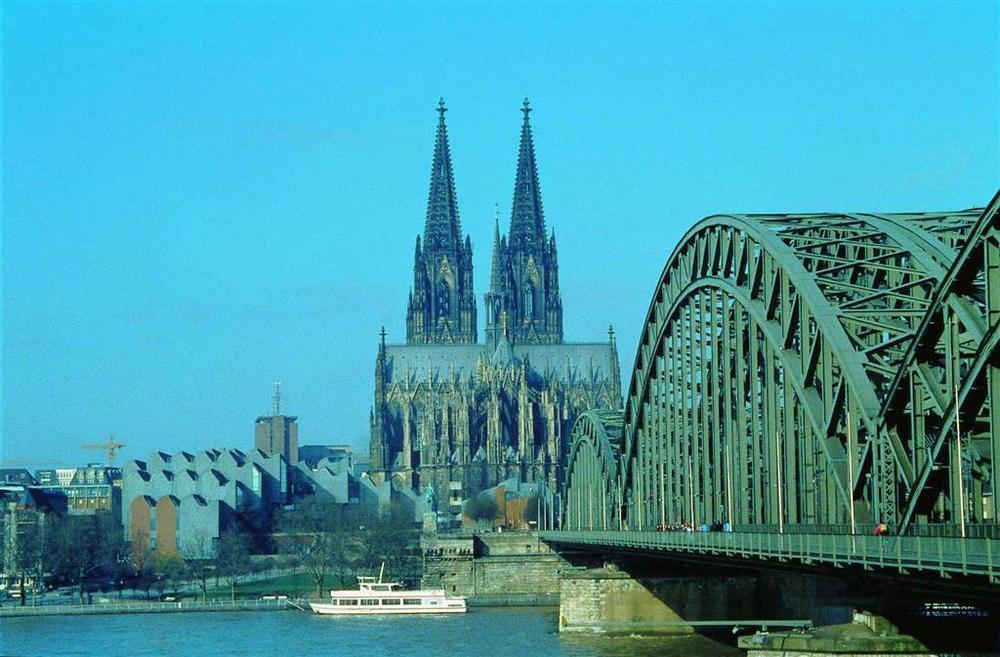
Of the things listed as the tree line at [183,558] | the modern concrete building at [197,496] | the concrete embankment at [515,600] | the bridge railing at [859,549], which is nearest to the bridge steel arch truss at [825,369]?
the bridge railing at [859,549]

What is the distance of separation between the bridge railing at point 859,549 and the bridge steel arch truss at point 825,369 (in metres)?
0.96

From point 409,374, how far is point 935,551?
534 ft

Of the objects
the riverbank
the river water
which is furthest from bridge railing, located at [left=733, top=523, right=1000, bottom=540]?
the riverbank

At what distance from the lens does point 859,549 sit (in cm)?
4062

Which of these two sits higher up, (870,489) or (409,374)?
(409,374)

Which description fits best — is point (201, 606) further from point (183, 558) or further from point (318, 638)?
point (183, 558)

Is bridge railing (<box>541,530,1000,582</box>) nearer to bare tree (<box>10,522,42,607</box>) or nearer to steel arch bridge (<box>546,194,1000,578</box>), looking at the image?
steel arch bridge (<box>546,194,1000,578</box>)

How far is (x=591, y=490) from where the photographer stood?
103 meters

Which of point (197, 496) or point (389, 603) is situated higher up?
point (197, 496)

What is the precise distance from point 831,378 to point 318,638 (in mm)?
46961

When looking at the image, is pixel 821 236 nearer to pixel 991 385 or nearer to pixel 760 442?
pixel 760 442

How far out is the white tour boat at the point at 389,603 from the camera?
111062 millimetres

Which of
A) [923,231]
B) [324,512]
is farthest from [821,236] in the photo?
[324,512]

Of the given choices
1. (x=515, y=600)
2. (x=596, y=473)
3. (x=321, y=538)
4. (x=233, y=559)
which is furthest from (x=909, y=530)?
(x=321, y=538)
